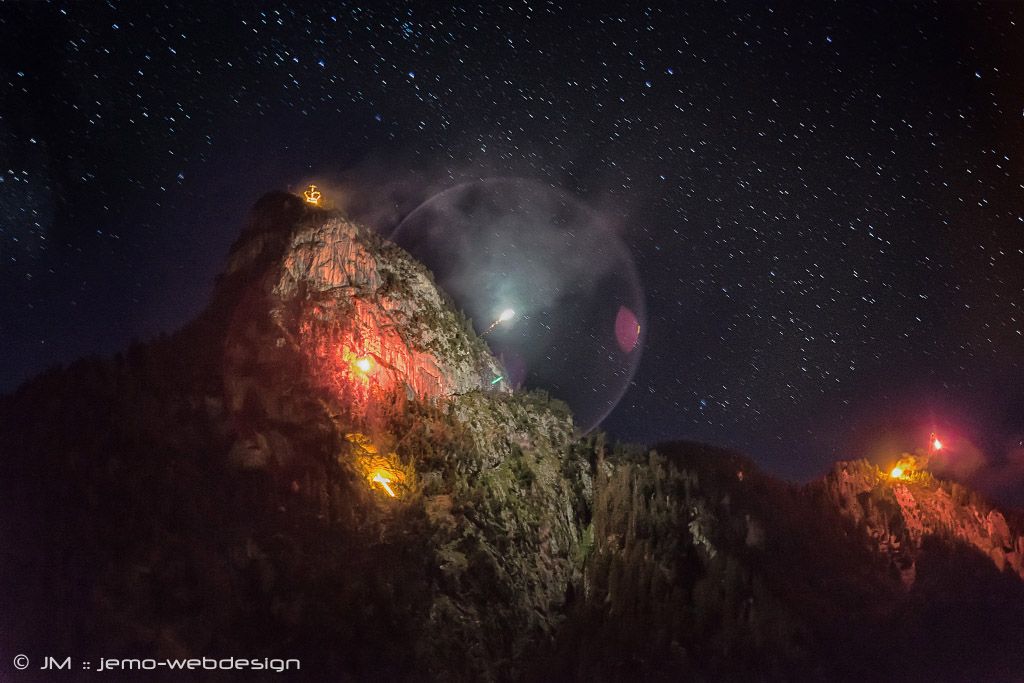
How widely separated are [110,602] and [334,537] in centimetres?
615

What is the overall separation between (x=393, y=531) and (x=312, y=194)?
17.9m

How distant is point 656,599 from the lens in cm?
2423

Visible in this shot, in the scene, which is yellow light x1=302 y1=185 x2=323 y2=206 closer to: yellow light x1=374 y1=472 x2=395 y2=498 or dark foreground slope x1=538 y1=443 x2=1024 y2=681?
yellow light x1=374 y1=472 x2=395 y2=498

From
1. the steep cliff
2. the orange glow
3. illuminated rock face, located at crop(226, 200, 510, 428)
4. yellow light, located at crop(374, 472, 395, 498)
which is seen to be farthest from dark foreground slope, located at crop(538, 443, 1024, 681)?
illuminated rock face, located at crop(226, 200, 510, 428)

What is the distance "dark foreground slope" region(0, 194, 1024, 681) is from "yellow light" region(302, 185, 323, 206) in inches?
37.3

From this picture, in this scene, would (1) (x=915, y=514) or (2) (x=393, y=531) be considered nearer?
(2) (x=393, y=531)

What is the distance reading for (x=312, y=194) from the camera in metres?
31.6

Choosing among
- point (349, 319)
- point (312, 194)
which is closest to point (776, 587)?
point (349, 319)

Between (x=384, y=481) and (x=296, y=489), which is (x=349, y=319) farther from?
(x=296, y=489)

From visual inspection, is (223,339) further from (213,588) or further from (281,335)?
(213,588)

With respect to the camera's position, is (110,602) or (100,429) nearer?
(110,602)

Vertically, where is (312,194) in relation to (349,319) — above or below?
above

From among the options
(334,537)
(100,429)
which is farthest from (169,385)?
(334,537)

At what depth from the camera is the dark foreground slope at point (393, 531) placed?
1761 centimetres
